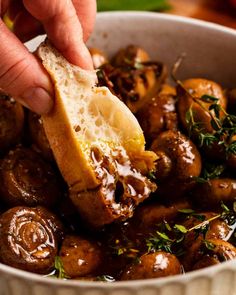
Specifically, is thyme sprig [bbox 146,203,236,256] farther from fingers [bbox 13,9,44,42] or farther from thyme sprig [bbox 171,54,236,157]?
fingers [bbox 13,9,44,42]

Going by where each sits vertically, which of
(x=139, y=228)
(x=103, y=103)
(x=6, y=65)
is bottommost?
(x=139, y=228)

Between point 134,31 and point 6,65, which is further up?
point 6,65

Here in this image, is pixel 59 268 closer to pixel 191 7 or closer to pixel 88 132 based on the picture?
pixel 88 132

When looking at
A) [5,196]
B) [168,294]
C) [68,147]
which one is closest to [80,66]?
[68,147]

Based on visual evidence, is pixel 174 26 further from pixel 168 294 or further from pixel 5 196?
pixel 168 294

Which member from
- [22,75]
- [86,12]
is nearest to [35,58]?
[22,75]
